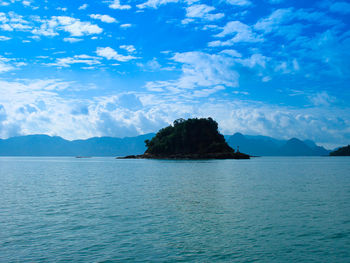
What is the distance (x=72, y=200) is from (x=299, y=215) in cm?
2526

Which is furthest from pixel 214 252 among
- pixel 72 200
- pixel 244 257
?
pixel 72 200

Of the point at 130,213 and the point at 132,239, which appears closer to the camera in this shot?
the point at 132,239

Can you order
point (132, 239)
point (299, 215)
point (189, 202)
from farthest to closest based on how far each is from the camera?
point (189, 202)
point (299, 215)
point (132, 239)

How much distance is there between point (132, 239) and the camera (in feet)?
63.6

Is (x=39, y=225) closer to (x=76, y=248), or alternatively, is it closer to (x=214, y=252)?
(x=76, y=248)

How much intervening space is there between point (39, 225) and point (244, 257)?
635 inches

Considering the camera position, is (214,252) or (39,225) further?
(39,225)

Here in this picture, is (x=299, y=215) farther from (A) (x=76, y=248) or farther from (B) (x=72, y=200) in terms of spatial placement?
(B) (x=72, y=200)

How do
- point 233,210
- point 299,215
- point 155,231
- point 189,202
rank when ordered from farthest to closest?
point 189,202 < point 233,210 < point 299,215 < point 155,231

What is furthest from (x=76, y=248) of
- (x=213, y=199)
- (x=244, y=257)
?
(x=213, y=199)

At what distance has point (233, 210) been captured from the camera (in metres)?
29.2

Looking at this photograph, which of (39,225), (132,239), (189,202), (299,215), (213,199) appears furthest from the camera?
(213,199)

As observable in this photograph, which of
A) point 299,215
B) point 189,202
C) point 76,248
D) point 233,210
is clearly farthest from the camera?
point 189,202

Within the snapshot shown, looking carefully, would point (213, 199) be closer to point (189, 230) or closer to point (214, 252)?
point (189, 230)
